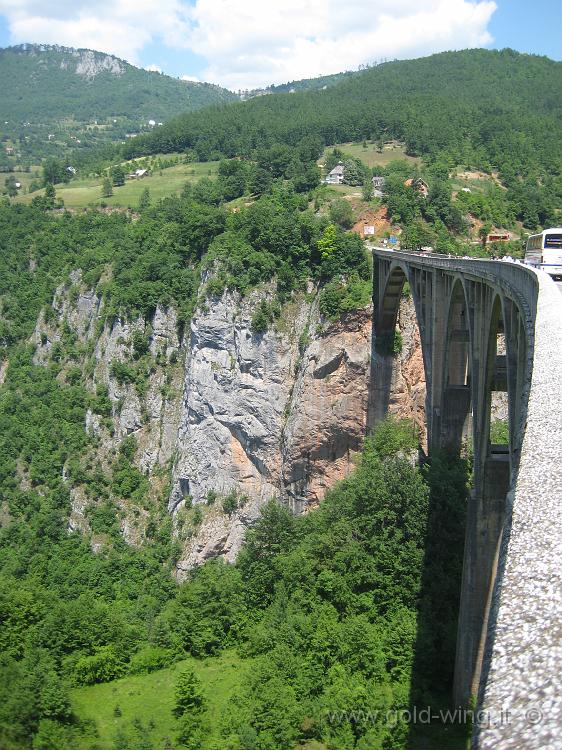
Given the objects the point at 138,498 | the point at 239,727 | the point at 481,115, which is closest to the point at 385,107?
the point at 481,115

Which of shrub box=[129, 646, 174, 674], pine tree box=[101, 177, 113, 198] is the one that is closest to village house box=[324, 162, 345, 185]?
pine tree box=[101, 177, 113, 198]

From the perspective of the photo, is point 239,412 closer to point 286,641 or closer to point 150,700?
point 286,641

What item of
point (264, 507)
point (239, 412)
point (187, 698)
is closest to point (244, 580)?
point (264, 507)

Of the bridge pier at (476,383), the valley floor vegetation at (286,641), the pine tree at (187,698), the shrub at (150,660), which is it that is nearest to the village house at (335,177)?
the bridge pier at (476,383)

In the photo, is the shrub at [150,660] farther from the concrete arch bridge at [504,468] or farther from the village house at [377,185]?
the village house at [377,185]

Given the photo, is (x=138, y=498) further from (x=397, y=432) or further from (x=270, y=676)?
(x=270, y=676)
